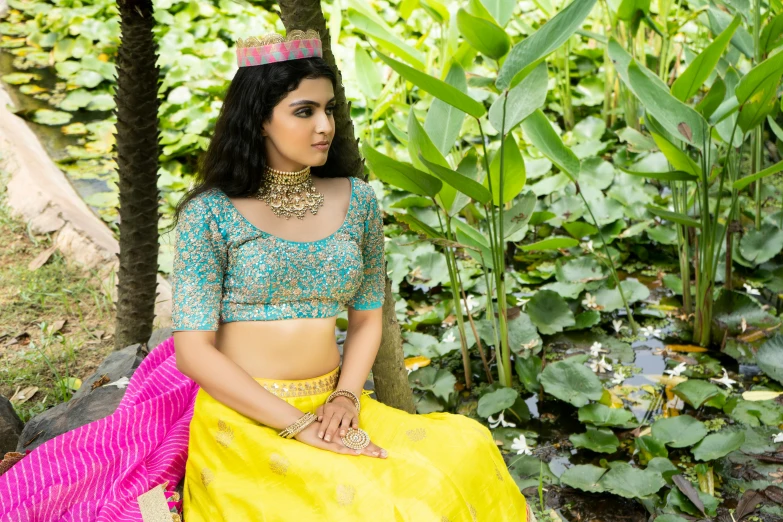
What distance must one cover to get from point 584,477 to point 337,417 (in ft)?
2.57

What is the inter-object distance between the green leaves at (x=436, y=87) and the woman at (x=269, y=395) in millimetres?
280

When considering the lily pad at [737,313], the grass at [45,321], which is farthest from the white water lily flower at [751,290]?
the grass at [45,321]

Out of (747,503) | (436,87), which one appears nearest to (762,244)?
(747,503)

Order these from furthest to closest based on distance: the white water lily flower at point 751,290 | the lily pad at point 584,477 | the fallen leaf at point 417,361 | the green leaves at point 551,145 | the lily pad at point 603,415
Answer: the white water lily flower at point 751,290 → the fallen leaf at point 417,361 → the green leaves at point 551,145 → the lily pad at point 603,415 → the lily pad at point 584,477

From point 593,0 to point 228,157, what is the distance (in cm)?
84

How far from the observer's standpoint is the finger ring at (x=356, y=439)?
1.36 metres

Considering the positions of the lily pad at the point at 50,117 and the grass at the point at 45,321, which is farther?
the lily pad at the point at 50,117

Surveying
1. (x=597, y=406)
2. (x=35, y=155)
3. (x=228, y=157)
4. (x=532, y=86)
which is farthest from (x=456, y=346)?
(x=35, y=155)

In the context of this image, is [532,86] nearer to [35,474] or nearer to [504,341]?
[504,341]

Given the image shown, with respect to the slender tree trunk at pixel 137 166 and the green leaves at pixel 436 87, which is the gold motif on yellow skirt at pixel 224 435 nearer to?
the green leaves at pixel 436 87

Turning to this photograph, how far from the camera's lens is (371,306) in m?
1.62

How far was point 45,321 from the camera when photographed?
2693 millimetres

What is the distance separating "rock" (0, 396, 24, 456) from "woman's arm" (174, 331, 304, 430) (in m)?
0.70

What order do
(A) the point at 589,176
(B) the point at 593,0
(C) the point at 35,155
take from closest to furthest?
(B) the point at 593,0 < (A) the point at 589,176 < (C) the point at 35,155
